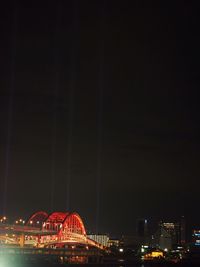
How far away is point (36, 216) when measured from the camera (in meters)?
146

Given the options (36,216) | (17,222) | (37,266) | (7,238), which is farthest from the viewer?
(36,216)

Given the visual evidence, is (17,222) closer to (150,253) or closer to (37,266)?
(150,253)

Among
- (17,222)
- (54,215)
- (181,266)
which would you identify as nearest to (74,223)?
(54,215)

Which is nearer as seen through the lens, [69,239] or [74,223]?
[69,239]

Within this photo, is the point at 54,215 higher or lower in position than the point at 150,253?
higher

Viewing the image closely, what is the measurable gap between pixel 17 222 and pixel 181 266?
65.7 metres

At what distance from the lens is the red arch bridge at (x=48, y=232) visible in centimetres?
11865

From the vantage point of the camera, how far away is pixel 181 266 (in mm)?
82375

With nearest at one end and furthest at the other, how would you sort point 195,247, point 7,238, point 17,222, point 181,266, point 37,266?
point 37,266
point 181,266
point 7,238
point 17,222
point 195,247

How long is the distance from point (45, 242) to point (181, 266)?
5006 cm

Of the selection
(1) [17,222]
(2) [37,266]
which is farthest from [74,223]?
(2) [37,266]

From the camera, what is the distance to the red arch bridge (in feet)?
389

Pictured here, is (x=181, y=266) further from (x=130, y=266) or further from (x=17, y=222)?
(x=17, y=222)

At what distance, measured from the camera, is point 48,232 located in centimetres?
12544
